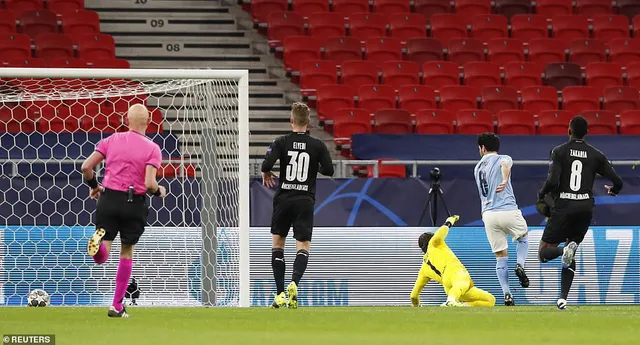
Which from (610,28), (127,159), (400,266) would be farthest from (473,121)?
(127,159)

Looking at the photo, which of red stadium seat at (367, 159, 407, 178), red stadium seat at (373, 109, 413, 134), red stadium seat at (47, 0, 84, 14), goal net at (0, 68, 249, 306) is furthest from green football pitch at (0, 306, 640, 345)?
red stadium seat at (47, 0, 84, 14)

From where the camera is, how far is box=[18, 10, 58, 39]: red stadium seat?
20891 millimetres

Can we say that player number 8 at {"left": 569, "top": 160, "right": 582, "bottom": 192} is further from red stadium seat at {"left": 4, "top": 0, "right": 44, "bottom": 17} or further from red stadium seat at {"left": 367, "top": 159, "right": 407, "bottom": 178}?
red stadium seat at {"left": 4, "top": 0, "right": 44, "bottom": 17}

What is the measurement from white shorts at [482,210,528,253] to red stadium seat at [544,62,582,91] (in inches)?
349

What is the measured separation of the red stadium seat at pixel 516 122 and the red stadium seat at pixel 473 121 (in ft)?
0.61

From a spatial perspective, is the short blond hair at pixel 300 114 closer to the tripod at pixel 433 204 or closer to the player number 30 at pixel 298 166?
the player number 30 at pixel 298 166

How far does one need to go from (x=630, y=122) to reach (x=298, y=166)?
968 centimetres

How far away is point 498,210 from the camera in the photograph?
13.4 m

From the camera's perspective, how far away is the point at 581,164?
1163 cm

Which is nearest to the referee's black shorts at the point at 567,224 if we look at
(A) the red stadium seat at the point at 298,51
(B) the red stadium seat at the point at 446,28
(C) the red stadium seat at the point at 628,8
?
(A) the red stadium seat at the point at 298,51

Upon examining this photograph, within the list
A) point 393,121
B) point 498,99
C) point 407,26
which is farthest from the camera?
point 407,26

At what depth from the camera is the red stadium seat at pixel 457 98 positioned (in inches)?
792

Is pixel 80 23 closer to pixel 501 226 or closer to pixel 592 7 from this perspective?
pixel 592 7

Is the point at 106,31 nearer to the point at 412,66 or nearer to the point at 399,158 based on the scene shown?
the point at 412,66
